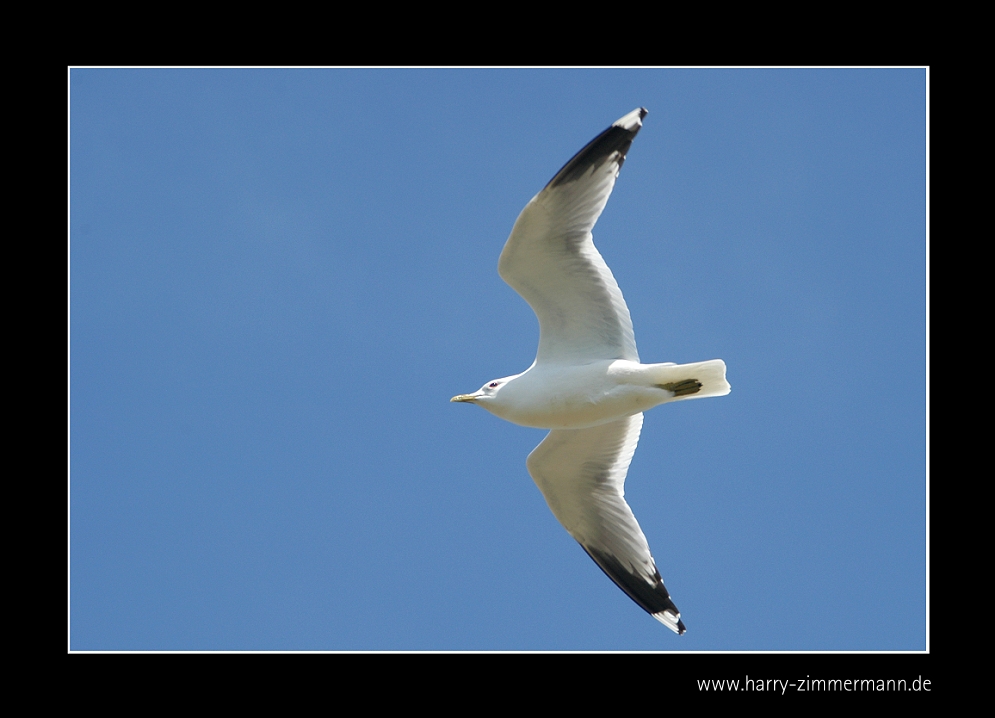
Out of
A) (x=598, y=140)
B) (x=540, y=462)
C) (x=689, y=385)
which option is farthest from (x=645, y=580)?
(x=598, y=140)

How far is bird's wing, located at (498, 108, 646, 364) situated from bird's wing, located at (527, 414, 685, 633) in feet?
2.86

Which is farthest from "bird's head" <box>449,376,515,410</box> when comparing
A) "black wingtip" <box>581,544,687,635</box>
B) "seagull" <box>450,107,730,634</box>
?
"black wingtip" <box>581,544,687,635</box>

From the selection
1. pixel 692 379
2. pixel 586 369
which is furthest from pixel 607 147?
pixel 692 379

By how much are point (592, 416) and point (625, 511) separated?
1162 millimetres

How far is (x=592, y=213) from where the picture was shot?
675cm

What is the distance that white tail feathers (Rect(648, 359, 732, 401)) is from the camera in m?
6.68

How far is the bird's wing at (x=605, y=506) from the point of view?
771 cm

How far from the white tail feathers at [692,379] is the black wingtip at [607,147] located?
1385mm

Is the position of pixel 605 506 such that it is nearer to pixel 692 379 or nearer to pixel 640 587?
pixel 640 587

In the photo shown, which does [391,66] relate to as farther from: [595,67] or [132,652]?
[132,652]

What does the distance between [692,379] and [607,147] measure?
1.65 m

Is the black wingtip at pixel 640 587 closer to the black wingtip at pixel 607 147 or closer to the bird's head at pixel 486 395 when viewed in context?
the bird's head at pixel 486 395

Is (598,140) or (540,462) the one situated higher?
(598,140)

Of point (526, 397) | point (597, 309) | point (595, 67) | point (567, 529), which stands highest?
point (595, 67)
